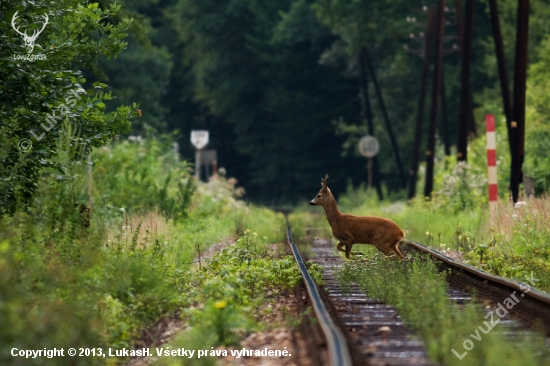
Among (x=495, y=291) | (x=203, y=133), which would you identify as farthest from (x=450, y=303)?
(x=203, y=133)

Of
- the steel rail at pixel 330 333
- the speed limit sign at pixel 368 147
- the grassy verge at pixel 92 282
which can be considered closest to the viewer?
the steel rail at pixel 330 333

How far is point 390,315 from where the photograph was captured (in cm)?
988

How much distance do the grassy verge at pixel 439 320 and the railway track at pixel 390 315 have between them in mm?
128

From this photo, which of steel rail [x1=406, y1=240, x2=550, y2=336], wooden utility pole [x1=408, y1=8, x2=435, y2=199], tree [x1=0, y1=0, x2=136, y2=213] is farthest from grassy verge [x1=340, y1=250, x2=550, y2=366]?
wooden utility pole [x1=408, y1=8, x2=435, y2=199]

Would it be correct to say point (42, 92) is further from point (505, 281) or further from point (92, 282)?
point (505, 281)

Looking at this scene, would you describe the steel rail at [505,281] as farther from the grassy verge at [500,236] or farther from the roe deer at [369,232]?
the roe deer at [369,232]

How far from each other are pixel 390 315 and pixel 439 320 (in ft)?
3.72

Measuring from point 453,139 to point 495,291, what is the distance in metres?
47.7

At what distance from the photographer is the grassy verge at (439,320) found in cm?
712

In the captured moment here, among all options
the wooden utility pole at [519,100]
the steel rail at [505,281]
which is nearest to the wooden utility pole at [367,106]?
the wooden utility pole at [519,100]

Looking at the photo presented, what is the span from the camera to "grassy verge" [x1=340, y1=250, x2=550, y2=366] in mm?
7125

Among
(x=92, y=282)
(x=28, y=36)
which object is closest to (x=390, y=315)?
(x=92, y=282)

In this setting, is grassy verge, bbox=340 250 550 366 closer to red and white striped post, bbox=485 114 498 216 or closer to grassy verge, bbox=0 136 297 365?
grassy verge, bbox=0 136 297 365

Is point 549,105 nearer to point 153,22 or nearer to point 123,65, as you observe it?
point 123,65
